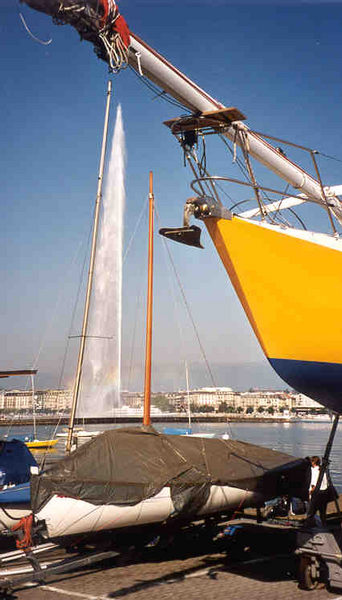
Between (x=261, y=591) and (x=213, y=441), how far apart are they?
14.3 ft

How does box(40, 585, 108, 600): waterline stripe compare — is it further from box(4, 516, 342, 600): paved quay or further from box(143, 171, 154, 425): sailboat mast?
A: box(143, 171, 154, 425): sailboat mast

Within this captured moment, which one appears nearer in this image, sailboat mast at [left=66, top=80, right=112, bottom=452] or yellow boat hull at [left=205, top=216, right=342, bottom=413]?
yellow boat hull at [left=205, top=216, right=342, bottom=413]

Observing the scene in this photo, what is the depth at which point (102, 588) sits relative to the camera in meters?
9.12

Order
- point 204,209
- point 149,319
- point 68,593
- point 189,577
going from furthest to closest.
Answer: point 149,319, point 204,209, point 189,577, point 68,593

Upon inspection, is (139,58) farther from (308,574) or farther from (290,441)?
(290,441)

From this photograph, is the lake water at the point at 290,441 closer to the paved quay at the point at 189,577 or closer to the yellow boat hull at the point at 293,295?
the paved quay at the point at 189,577

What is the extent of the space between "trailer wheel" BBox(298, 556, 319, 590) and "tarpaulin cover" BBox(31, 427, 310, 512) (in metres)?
2.10

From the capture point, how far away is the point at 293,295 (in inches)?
430

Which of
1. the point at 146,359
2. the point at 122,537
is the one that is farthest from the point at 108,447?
the point at 146,359

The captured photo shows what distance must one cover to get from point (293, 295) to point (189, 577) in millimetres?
5591

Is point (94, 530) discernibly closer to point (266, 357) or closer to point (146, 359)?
point (266, 357)

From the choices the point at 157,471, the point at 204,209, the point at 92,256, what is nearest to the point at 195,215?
the point at 204,209

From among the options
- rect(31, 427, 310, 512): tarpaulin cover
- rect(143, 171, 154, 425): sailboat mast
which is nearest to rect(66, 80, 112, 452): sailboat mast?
rect(143, 171, 154, 425): sailboat mast

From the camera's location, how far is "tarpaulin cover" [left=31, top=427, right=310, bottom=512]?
9.62 metres
